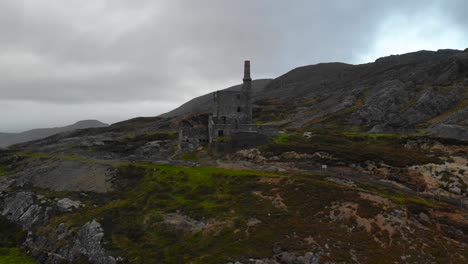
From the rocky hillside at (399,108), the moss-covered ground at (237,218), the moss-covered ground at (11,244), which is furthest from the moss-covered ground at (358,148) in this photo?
the moss-covered ground at (11,244)

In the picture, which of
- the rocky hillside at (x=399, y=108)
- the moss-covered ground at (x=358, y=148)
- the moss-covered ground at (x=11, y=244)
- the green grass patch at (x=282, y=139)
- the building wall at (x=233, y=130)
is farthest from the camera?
the rocky hillside at (x=399, y=108)

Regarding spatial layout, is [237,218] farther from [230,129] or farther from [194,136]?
[194,136]

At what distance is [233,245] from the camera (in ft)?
99.7

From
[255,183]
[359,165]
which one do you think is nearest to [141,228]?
[255,183]

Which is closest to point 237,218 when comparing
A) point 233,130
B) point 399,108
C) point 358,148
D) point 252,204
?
point 252,204

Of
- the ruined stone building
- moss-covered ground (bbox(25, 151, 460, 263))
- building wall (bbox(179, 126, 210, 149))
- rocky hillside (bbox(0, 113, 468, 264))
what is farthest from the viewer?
building wall (bbox(179, 126, 210, 149))

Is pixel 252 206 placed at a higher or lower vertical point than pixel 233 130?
lower

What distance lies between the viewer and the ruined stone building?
5975 cm

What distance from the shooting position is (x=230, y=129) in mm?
63938

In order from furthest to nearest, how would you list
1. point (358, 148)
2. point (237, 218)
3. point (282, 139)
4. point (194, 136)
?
point (194, 136)
point (282, 139)
point (358, 148)
point (237, 218)

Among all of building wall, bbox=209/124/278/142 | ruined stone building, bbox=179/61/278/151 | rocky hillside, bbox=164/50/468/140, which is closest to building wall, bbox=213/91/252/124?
ruined stone building, bbox=179/61/278/151

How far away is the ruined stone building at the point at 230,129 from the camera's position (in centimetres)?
5975

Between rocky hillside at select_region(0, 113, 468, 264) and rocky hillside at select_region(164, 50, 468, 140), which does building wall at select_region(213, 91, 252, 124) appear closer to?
rocky hillside at select_region(0, 113, 468, 264)

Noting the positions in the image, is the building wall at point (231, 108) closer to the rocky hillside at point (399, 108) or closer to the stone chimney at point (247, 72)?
the stone chimney at point (247, 72)
